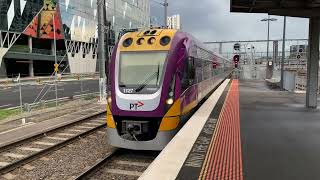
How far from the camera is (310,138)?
9.73 metres

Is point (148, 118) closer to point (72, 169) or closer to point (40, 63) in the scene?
point (72, 169)

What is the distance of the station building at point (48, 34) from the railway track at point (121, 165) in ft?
137

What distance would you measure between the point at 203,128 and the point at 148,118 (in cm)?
157

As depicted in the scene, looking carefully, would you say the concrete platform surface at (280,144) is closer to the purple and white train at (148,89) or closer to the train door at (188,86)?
the train door at (188,86)

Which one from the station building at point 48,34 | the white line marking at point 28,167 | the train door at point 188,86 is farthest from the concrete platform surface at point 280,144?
the station building at point 48,34

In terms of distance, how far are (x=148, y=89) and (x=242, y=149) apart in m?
3.12

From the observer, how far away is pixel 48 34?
66375 millimetres

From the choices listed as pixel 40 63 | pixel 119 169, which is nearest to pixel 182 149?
pixel 119 169

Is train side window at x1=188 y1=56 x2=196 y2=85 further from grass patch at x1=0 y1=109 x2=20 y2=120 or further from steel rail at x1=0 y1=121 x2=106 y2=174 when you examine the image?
grass patch at x1=0 y1=109 x2=20 y2=120

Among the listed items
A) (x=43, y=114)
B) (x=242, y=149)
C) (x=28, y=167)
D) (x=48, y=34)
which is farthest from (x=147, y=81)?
(x=48, y=34)

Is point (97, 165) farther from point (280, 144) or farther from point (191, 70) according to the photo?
point (191, 70)

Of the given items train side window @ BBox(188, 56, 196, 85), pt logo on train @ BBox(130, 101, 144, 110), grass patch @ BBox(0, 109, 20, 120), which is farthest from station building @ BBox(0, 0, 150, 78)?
pt logo on train @ BBox(130, 101, 144, 110)

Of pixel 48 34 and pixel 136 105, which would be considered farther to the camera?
pixel 48 34

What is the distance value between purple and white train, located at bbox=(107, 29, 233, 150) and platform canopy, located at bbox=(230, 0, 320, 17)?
634cm
